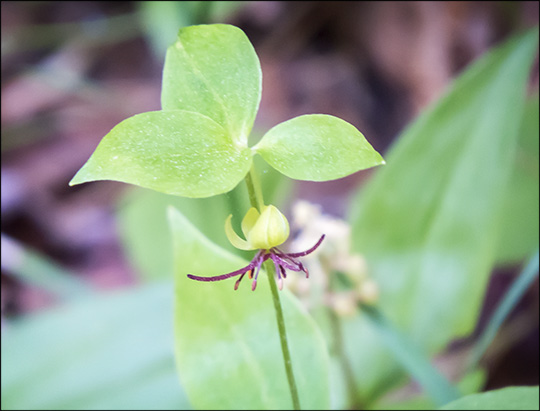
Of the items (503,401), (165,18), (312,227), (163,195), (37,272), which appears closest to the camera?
(503,401)

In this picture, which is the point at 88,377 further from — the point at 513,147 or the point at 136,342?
the point at 513,147

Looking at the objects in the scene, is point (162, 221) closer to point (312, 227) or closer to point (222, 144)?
point (312, 227)

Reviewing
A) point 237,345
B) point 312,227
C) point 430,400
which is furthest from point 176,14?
point 430,400

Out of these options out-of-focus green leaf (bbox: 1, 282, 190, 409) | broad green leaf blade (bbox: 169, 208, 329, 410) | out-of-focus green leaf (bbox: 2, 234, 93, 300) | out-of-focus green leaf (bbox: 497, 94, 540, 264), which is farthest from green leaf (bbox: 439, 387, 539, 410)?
out-of-focus green leaf (bbox: 2, 234, 93, 300)

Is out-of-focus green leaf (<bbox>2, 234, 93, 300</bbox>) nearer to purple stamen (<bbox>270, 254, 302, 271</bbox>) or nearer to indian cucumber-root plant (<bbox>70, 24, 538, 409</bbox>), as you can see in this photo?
indian cucumber-root plant (<bbox>70, 24, 538, 409</bbox>)

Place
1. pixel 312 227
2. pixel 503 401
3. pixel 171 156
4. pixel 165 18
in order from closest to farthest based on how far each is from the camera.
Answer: pixel 171 156
pixel 503 401
pixel 312 227
pixel 165 18

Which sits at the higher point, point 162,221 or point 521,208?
point 162,221

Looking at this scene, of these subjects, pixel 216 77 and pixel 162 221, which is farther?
pixel 162 221

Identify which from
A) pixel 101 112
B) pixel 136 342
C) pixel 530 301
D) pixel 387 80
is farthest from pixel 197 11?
pixel 101 112
